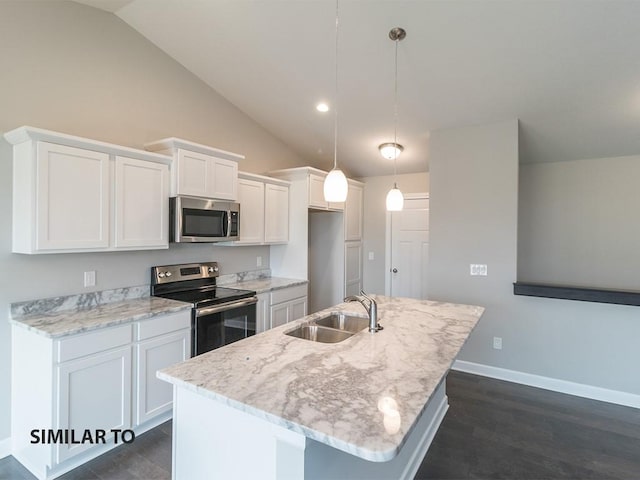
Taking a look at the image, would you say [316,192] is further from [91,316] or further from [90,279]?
[91,316]

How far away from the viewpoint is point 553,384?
3338 millimetres

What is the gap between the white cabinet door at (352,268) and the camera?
4.95m

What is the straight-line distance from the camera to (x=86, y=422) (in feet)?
7.22

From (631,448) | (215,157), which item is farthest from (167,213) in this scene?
(631,448)

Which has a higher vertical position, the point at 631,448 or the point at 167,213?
the point at 167,213

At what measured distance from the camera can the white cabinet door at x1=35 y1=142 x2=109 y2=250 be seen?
→ 2.20 metres

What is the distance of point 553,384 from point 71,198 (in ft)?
14.5

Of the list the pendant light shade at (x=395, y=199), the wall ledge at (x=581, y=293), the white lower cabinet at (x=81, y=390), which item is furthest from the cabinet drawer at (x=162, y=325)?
the wall ledge at (x=581, y=293)

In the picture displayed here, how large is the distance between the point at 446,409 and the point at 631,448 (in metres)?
1.23

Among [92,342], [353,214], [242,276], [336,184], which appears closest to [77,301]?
[92,342]

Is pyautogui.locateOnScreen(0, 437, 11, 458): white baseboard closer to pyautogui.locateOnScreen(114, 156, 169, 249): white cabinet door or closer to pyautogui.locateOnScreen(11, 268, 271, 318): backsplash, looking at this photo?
pyautogui.locateOnScreen(11, 268, 271, 318): backsplash

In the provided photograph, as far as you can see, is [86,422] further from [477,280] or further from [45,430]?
[477,280]

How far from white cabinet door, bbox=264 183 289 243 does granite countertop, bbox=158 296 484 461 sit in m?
2.12

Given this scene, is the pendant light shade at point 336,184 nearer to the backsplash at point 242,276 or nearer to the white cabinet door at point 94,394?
the white cabinet door at point 94,394
